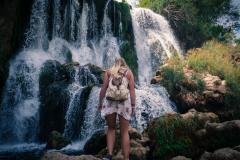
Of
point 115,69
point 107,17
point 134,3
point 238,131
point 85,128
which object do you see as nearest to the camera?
point 115,69

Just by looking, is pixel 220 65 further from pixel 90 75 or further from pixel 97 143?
pixel 97 143

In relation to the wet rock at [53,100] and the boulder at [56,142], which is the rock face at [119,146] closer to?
the boulder at [56,142]

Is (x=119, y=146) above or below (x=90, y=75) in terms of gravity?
below

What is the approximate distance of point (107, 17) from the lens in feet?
69.7

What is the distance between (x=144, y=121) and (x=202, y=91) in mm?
2942

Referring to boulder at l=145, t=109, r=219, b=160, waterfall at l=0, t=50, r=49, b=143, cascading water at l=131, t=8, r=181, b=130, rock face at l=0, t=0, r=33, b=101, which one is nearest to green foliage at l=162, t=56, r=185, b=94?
cascading water at l=131, t=8, r=181, b=130

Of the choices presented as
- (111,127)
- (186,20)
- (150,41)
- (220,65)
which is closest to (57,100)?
(220,65)

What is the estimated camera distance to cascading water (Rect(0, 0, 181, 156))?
14.1m

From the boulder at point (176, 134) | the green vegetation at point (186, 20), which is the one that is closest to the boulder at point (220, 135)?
the boulder at point (176, 134)

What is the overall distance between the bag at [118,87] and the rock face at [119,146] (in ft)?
8.15

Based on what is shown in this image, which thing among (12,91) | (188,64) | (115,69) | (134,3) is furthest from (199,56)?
(134,3)

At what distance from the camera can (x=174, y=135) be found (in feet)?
33.9

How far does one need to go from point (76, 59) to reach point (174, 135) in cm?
978

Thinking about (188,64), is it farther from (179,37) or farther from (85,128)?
(179,37)
